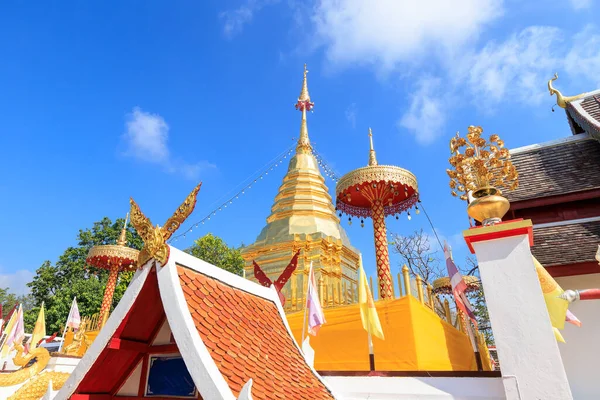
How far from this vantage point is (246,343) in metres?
3.45

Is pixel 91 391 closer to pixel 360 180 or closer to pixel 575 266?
pixel 575 266

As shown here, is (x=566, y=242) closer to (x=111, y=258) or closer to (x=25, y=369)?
(x=25, y=369)

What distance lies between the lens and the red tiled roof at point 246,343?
9.93 feet

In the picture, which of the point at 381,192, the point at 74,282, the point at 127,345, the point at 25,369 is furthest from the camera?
the point at 74,282

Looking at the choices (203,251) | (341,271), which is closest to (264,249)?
(341,271)

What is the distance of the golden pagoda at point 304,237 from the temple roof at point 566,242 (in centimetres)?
608

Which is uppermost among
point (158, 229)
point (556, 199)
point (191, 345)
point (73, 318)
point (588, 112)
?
point (588, 112)

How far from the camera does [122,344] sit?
3.33m

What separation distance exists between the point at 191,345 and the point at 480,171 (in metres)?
4.12

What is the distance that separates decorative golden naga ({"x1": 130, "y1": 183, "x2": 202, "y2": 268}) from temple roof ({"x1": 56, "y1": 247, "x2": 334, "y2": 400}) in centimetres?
9

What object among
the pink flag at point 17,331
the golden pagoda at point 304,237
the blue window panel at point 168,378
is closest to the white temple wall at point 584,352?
the blue window panel at point 168,378

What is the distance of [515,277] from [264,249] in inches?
458

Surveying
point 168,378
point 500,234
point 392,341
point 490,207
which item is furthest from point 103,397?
point 392,341

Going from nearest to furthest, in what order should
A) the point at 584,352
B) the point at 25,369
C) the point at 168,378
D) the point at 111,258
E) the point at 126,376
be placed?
the point at 168,378, the point at 126,376, the point at 584,352, the point at 25,369, the point at 111,258
